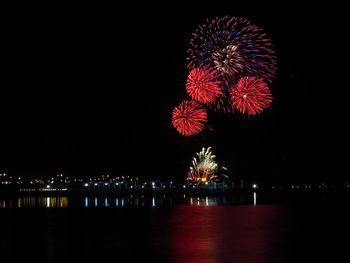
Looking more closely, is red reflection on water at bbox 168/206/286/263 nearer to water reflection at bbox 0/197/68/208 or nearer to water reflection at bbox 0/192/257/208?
water reflection at bbox 0/192/257/208

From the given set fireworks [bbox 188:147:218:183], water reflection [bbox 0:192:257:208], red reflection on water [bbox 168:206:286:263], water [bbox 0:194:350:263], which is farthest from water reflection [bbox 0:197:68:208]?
red reflection on water [bbox 168:206:286:263]

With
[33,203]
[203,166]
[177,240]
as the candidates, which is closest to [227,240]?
[177,240]

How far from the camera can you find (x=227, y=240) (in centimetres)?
A: 2050

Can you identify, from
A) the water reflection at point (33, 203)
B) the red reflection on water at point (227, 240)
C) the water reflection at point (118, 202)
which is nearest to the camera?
the red reflection on water at point (227, 240)

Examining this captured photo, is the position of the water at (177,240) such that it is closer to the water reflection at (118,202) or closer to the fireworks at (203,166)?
the water reflection at (118,202)

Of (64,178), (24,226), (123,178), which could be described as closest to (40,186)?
(64,178)

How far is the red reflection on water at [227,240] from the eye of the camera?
16.5 metres

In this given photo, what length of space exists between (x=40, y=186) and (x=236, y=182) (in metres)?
43.2

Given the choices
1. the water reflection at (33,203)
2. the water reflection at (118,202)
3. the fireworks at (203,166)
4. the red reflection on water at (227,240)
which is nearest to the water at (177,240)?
the red reflection on water at (227,240)

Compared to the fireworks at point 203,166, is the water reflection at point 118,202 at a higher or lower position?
lower

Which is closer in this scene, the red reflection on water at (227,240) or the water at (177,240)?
the red reflection on water at (227,240)

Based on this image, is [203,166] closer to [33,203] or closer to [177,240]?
[33,203]

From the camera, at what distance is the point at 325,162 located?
112 meters

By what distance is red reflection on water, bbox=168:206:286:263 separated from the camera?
16453 millimetres
